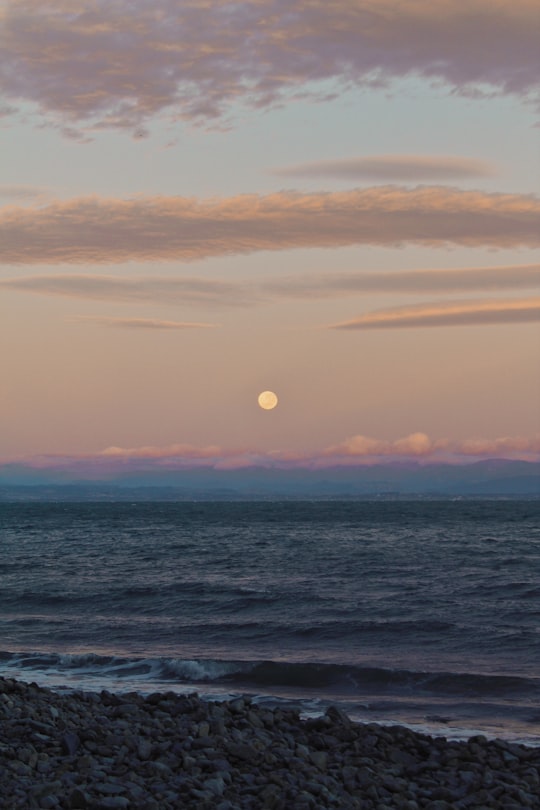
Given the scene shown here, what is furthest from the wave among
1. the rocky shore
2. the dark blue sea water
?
the rocky shore

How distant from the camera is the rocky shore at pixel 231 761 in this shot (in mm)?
11971

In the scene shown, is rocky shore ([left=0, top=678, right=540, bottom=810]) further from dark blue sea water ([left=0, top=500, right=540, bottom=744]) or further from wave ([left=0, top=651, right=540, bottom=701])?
wave ([left=0, top=651, right=540, bottom=701])

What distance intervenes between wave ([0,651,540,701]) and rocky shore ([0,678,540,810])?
16.6ft

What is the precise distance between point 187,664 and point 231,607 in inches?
423

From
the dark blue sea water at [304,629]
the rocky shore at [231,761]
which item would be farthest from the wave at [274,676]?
the rocky shore at [231,761]

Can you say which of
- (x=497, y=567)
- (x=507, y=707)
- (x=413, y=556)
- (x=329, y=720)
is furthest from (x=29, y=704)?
(x=413, y=556)

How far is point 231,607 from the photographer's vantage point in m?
34.0

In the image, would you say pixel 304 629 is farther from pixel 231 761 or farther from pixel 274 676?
pixel 231 761

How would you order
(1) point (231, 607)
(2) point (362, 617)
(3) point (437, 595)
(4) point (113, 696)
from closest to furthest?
1. (4) point (113, 696)
2. (2) point (362, 617)
3. (1) point (231, 607)
4. (3) point (437, 595)

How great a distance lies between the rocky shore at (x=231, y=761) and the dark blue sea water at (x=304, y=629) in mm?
3192

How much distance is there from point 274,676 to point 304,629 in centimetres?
600

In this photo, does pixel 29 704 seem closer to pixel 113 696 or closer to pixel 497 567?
pixel 113 696

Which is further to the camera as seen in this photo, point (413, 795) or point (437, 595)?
point (437, 595)

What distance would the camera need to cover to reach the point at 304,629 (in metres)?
28.8
